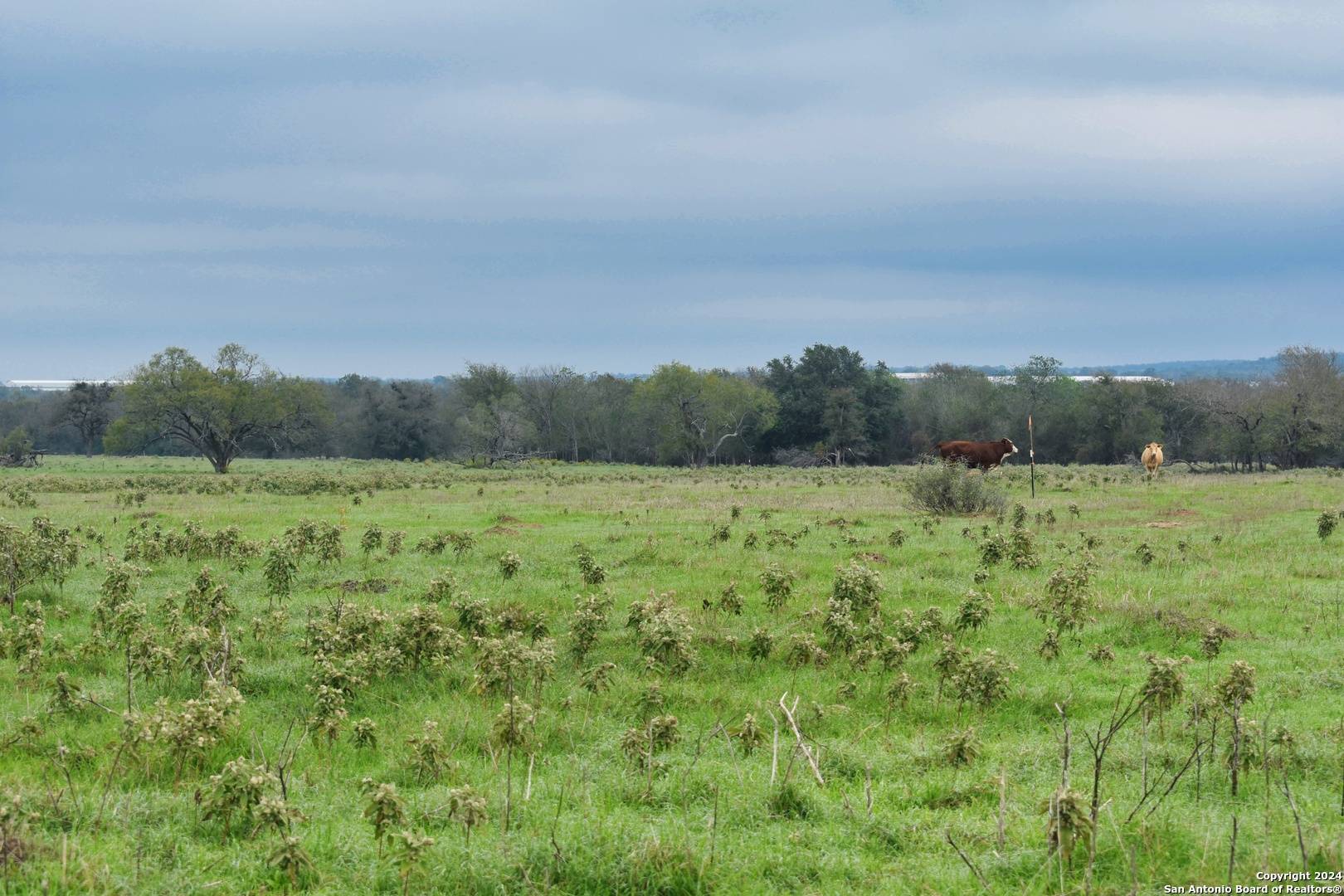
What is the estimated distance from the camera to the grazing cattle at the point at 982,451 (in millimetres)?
43781

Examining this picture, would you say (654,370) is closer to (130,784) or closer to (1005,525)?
(1005,525)

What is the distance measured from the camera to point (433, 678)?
11539 millimetres

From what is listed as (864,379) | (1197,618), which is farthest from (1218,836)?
(864,379)

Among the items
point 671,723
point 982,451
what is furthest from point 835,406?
point 671,723

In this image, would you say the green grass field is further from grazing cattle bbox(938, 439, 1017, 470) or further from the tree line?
the tree line

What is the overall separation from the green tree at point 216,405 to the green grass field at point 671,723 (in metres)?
47.0

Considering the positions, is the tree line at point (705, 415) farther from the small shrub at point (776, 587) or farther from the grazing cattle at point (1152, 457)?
the small shrub at point (776, 587)

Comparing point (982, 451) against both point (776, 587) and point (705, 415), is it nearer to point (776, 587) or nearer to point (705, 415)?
point (776, 587)

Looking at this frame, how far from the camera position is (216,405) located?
64.9m

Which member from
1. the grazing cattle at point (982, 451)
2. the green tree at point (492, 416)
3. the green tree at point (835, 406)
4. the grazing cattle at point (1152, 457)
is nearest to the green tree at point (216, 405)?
the green tree at point (492, 416)

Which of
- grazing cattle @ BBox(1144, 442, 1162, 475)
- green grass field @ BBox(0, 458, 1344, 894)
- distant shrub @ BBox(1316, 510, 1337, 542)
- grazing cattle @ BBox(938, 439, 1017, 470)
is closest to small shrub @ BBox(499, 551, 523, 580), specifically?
green grass field @ BBox(0, 458, 1344, 894)

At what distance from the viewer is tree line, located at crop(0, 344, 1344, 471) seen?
6600 cm

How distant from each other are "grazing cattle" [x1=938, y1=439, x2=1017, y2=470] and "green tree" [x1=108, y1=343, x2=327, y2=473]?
153 ft

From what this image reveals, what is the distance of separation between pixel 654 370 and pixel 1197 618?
7485 cm
